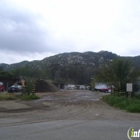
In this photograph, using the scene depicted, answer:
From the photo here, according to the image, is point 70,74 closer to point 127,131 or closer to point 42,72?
point 42,72

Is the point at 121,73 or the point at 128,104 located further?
the point at 121,73

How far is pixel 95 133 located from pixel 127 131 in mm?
1421

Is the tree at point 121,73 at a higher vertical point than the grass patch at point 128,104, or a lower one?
higher

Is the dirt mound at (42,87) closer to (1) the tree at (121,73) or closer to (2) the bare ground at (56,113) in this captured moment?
(1) the tree at (121,73)

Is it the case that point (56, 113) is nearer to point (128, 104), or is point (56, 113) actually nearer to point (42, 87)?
point (128, 104)

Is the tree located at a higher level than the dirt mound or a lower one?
higher

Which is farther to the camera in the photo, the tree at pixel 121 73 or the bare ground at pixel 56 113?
the tree at pixel 121 73

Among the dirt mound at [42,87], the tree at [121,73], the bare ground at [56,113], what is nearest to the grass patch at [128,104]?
the bare ground at [56,113]

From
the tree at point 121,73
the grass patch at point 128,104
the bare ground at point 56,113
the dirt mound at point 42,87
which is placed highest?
the tree at point 121,73

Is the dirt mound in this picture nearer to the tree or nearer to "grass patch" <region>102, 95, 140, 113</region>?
the tree

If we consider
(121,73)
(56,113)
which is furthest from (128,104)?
(121,73)

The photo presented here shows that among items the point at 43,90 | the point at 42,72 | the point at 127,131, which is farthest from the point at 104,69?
the point at 42,72

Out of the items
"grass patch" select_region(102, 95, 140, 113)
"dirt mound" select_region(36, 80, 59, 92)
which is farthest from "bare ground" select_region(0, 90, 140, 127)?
"dirt mound" select_region(36, 80, 59, 92)

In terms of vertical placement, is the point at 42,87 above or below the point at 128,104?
above
